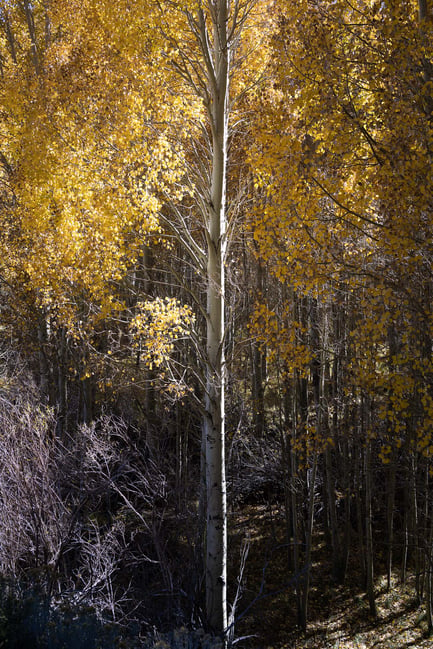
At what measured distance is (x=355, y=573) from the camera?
10555 mm

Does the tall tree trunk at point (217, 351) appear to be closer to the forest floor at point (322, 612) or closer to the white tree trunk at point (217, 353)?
the white tree trunk at point (217, 353)

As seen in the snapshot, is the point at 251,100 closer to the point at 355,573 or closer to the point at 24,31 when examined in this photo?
the point at 355,573

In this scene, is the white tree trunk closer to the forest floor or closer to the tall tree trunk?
the tall tree trunk

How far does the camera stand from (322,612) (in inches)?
368

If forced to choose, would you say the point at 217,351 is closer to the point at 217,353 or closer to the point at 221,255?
the point at 217,353

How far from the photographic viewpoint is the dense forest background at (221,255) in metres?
5.25

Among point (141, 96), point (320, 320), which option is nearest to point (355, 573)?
point (320, 320)

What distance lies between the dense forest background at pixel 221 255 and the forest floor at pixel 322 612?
112 mm

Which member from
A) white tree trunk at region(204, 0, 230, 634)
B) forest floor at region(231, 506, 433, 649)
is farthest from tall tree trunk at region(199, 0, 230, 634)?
forest floor at region(231, 506, 433, 649)

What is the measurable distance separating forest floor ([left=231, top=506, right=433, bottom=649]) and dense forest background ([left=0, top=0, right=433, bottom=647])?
11 centimetres

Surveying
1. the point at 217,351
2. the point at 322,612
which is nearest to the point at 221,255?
the point at 217,351

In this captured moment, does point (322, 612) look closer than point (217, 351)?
No

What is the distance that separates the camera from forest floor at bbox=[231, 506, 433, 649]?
28.1 ft

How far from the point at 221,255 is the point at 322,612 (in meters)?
6.71
